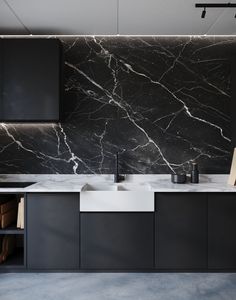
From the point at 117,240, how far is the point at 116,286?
1.22 feet

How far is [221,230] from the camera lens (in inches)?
104

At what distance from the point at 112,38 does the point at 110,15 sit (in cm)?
48

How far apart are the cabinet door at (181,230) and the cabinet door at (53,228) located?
0.74 m

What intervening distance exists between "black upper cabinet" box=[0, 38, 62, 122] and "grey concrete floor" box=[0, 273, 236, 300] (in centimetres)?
150

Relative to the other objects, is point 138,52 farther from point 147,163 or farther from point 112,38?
point 147,163

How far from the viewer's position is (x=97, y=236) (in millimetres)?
2654

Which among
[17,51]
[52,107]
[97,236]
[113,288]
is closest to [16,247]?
[97,236]

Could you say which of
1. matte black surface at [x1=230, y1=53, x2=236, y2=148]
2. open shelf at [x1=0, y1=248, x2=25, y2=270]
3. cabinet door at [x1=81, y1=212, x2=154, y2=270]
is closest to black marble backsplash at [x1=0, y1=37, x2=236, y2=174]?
matte black surface at [x1=230, y1=53, x2=236, y2=148]

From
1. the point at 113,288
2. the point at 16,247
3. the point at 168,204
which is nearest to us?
the point at 113,288

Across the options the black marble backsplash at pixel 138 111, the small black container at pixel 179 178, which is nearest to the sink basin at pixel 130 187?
the black marble backsplash at pixel 138 111

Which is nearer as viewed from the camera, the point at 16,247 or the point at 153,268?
the point at 153,268

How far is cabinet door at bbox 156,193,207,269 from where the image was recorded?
2643 millimetres

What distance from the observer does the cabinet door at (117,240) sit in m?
2.65

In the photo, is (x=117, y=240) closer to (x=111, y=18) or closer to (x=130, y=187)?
(x=130, y=187)
